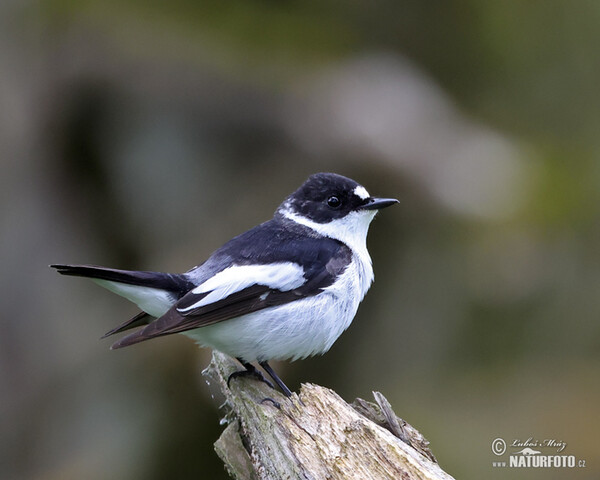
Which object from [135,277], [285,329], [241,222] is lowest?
[285,329]

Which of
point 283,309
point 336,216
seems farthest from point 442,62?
point 283,309

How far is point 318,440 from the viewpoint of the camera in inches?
125

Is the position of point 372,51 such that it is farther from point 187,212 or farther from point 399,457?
point 399,457

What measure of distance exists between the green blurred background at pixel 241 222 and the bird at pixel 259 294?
95.4 inches

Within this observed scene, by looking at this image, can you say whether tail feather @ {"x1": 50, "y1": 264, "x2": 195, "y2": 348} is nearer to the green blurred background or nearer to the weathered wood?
the weathered wood

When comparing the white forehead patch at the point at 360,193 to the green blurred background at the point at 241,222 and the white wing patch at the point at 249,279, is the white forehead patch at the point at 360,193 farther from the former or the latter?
the green blurred background at the point at 241,222

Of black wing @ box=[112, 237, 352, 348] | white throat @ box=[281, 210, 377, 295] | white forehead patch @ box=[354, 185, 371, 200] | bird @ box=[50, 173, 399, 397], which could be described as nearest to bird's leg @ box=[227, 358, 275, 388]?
bird @ box=[50, 173, 399, 397]

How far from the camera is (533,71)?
27.4 ft

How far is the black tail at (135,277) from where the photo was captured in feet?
11.4

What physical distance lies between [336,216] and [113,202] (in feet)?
11.3

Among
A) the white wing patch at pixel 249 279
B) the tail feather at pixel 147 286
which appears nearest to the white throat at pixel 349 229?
the white wing patch at pixel 249 279

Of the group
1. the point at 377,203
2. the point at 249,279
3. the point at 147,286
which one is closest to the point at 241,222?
the point at 377,203

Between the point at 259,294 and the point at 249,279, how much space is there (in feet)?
0.32

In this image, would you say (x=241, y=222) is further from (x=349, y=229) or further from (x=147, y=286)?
(x=147, y=286)
